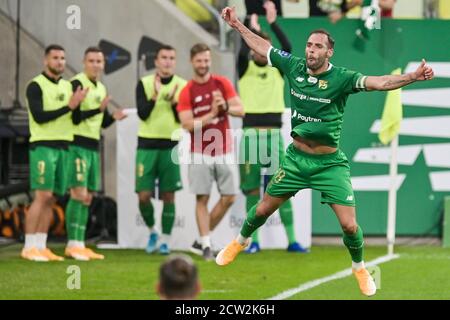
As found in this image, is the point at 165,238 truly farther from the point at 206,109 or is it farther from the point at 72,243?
the point at 206,109

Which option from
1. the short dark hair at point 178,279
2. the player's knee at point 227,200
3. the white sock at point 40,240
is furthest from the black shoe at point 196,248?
the short dark hair at point 178,279

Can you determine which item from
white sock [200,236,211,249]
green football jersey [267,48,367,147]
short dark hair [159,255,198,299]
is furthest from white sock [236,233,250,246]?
short dark hair [159,255,198,299]

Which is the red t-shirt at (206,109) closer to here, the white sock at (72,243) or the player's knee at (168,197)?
the player's knee at (168,197)

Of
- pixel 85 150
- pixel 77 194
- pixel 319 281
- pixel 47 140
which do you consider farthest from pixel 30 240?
pixel 319 281

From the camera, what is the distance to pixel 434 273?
1434 cm

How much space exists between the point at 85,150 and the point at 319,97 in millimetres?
5505

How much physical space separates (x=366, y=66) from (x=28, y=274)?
6321mm

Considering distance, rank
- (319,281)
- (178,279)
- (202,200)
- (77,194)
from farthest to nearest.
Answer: (77,194) → (202,200) → (319,281) → (178,279)

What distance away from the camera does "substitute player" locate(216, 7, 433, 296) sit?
36.1 feet

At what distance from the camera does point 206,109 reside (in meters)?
15.4

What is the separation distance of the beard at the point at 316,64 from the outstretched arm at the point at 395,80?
0.51 meters

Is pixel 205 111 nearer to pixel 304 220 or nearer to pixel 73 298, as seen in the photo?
pixel 304 220

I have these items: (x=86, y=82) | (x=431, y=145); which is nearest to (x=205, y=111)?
(x=86, y=82)

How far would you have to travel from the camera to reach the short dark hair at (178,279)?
6285 mm
